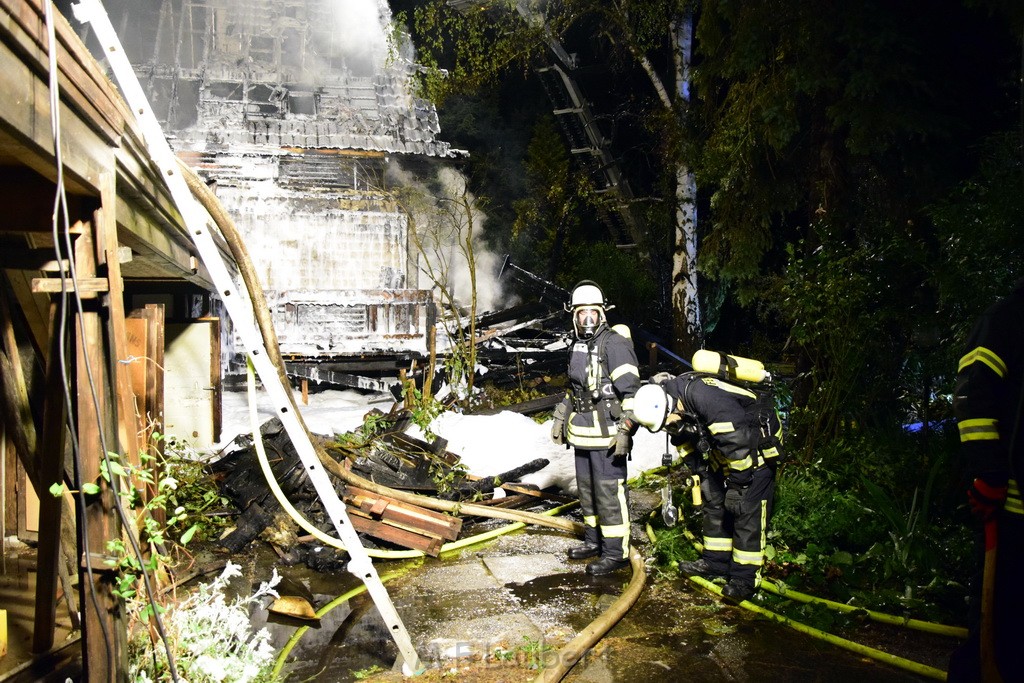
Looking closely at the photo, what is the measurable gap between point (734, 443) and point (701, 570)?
1.25 metres

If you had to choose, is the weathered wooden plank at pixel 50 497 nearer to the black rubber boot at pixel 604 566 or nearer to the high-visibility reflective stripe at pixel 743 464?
the black rubber boot at pixel 604 566

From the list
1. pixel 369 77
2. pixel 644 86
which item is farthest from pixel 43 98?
pixel 644 86

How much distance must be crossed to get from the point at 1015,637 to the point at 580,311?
3.80 meters

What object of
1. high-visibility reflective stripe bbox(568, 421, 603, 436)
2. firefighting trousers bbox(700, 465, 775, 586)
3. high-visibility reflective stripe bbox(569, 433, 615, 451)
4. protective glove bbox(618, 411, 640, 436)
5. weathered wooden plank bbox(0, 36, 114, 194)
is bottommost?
firefighting trousers bbox(700, 465, 775, 586)

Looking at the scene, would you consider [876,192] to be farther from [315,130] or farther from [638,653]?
[315,130]

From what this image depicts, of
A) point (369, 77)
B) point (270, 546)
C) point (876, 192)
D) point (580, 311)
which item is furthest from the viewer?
point (369, 77)

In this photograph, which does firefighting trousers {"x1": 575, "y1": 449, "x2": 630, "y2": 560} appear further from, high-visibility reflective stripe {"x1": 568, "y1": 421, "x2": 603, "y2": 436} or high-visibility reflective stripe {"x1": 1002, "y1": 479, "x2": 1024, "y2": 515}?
high-visibility reflective stripe {"x1": 1002, "y1": 479, "x2": 1024, "y2": 515}

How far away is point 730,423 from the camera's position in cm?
511

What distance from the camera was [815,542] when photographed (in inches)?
229

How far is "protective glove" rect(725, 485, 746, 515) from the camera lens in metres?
5.18

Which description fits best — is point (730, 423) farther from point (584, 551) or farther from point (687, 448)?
point (584, 551)

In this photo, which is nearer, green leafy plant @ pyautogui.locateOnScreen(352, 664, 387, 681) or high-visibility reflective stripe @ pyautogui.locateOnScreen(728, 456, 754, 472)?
green leafy plant @ pyautogui.locateOnScreen(352, 664, 387, 681)

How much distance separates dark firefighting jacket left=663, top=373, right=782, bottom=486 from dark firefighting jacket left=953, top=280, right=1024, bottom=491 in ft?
5.89

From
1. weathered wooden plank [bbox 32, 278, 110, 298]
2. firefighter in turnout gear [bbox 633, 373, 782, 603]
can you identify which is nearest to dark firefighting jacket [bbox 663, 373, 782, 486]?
firefighter in turnout gear [bbox 633, 373, 782, 603]
